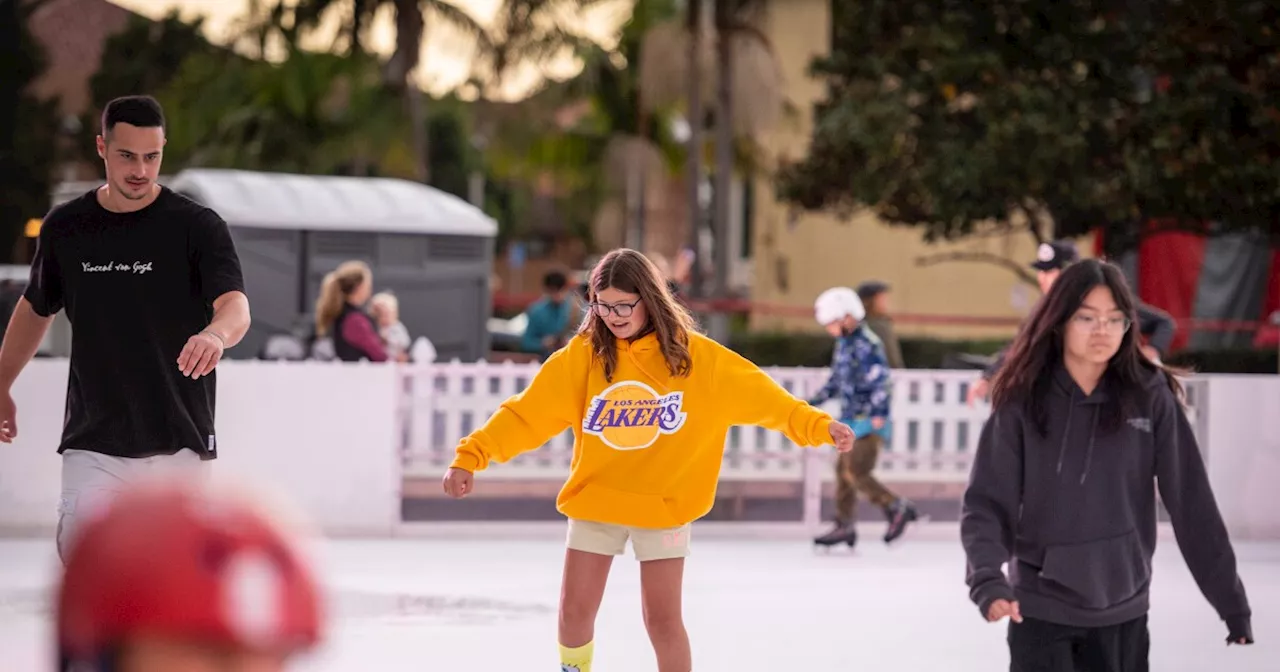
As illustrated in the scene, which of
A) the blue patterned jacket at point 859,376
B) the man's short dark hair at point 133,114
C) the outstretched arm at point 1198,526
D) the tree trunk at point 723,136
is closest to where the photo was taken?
the outstretched arm at point 1198,526

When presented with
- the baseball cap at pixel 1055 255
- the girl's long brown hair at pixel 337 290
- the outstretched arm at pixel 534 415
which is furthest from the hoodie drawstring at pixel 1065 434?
the girl's long brown hair at pixel 337 290

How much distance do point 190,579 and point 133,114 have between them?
368 centimetres

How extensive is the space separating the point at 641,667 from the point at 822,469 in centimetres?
599

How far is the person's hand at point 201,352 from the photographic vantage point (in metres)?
4.25

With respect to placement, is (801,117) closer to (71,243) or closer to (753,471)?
(753,471)

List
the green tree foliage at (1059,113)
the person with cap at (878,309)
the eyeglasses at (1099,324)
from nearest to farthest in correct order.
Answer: the eyeglasses at (1099,324) → the person with cap at (878,309) → the green tree foliage at (1059,113)

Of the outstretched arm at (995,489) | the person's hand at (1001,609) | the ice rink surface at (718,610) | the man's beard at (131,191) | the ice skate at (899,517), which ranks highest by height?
the man's beard at (131,191)

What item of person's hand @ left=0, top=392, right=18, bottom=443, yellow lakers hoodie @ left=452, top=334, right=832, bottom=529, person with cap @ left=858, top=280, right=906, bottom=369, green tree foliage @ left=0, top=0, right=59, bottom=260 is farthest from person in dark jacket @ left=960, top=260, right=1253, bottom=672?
green tree foliage @ left=0, top=0, right=59, bottom=260

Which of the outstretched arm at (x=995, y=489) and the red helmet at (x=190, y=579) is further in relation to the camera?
the outstretched arm at (x=995, y=489)

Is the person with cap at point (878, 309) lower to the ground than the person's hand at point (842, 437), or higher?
higher

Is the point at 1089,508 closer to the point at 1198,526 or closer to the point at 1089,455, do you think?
the point at 1089,455

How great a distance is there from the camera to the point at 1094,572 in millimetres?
4266

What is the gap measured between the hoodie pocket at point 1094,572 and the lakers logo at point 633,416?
4.52ft

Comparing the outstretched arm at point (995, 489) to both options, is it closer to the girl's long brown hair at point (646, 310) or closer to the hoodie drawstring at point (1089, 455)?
the hoodie drawstring at point (1089, 455)
